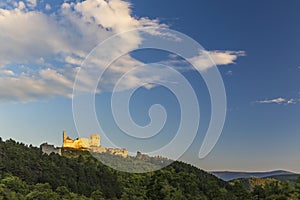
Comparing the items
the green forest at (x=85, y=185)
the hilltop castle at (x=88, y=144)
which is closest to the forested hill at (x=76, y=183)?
the green forest at (x=85, y=185)

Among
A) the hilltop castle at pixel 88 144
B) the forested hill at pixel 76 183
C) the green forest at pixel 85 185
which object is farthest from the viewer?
the hilltop castle at pixel 88 144

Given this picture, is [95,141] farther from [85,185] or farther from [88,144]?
[85,185]

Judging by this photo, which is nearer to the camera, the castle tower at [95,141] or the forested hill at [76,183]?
the forested hill at [76,183]

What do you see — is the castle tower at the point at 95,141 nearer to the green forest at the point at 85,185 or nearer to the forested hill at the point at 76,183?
the green forest at the point at 85,185

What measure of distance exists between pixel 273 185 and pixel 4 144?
4829cm

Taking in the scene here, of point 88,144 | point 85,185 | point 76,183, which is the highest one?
point 88,144

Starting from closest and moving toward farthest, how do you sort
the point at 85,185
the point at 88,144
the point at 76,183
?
the point at 76,183, the point at 85,185, the point at 88,144

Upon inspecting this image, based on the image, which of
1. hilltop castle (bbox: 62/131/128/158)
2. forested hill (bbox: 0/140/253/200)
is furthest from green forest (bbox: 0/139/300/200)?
hilltop castle (bbox: 62/131/128/158)

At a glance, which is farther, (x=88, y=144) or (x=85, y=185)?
(x=88, y=144)

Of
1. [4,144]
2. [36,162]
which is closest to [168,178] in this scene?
[36,162]

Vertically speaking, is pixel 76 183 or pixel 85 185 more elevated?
pixel 76 183

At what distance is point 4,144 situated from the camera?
6931 cm

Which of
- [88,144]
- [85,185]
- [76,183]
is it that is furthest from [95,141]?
[76,183]

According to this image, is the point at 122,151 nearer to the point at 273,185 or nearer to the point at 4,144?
the point at 4,144
